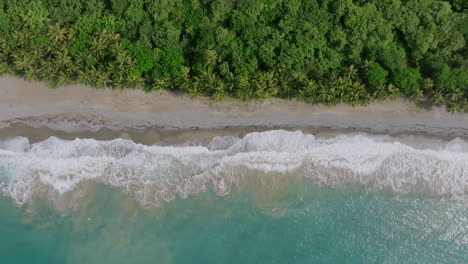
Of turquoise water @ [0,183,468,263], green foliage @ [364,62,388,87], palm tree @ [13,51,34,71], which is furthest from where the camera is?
turquoise water @ [0,183,468,263]

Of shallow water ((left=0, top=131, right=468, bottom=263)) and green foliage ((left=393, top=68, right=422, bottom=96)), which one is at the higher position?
green foliage ((left=393, top=68, right=422, bottom=96))

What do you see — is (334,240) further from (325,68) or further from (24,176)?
(24,176)

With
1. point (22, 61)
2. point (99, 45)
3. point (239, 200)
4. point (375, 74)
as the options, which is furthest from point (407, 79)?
point (22, 61)

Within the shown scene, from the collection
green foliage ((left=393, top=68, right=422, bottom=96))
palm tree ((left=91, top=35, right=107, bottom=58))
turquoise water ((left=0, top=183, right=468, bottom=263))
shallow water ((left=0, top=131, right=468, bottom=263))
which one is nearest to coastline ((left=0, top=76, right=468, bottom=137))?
shallow water ((left=0, top=131, right=468, bottom=263))

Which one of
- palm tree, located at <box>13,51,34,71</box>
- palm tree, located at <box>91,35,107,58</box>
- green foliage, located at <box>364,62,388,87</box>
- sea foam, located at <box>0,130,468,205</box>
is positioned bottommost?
sea foam, located at <box>0,130,468,205</box>

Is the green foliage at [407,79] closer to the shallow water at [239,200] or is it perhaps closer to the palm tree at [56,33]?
the shallow water at [239,200]

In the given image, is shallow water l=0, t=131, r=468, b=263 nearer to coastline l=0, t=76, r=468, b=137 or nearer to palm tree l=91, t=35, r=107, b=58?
coastline l=0, t=76, r=468, b=137

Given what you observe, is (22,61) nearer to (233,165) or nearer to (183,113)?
(183,113)
